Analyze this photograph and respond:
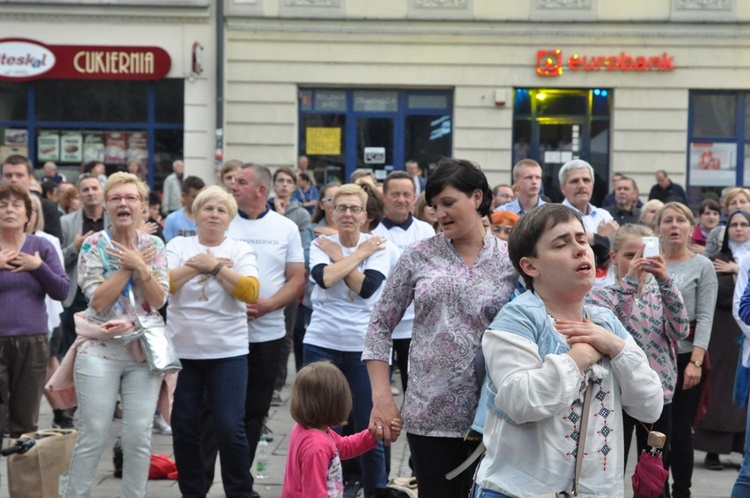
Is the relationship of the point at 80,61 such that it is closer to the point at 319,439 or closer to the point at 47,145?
the point at 47,145

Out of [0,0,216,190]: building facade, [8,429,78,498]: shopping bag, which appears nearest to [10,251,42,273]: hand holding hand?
[8,429,78,498]: shopping bag

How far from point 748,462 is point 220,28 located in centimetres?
1740

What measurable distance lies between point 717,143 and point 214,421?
17700 mm

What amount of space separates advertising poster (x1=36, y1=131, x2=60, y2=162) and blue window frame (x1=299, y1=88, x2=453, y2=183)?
16.5ft

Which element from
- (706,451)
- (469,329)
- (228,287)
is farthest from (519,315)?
(706,451)

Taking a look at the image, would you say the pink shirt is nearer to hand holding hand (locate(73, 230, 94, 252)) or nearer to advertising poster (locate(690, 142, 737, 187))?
hand holding hand (locate(73, 230, 94, 252))

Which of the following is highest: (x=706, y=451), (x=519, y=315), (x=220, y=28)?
(x=220, y=28)

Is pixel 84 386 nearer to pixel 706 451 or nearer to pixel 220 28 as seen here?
pixel 706 451

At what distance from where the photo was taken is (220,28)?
21422 mm

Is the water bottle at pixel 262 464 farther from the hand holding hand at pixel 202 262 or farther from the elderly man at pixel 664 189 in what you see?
the elderly man at pixel 664 189

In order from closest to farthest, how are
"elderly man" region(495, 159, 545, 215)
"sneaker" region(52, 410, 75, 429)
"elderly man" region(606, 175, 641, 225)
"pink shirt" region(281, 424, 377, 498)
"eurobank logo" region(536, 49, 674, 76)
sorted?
"pink shirt" region(281, 424, 377, 498) < "elderly man" region(495, 159, 545, 215) < "sneaker" region(52, 410, 75, 429) < "elderly man" region(606, 175, 641, 225) < "eurobank logo" region(536, 49, 674, 76)

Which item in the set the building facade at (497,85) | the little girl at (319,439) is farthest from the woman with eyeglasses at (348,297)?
the building facade at (497,85)

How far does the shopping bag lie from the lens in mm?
6441

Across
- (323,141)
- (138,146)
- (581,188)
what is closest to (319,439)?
(581,188)
